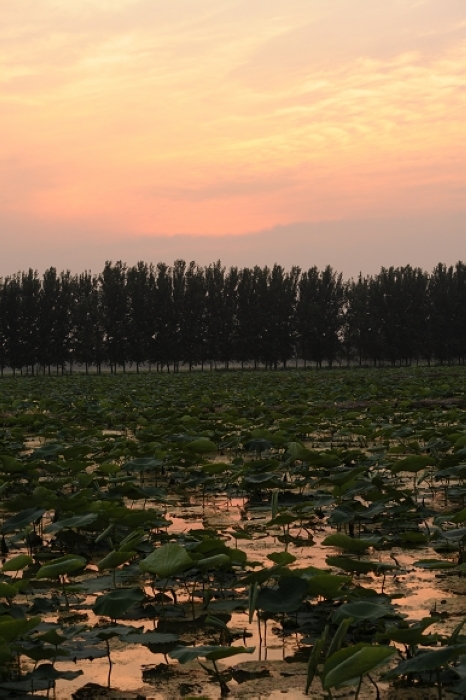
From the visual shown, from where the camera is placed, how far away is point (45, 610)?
3145mm

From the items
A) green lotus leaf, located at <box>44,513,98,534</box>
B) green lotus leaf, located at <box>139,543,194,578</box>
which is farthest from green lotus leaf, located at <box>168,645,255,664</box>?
green lotus leaf, located at <box>44,513,98,534</box>

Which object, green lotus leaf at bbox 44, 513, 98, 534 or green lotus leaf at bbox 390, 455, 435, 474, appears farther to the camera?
green lotus leaf at bbox 390, 455, 435, 474

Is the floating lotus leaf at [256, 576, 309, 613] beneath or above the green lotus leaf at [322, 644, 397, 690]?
beneath

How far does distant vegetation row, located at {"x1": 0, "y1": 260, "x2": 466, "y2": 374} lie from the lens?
55125 mm

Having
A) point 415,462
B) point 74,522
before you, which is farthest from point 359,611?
point 415,462

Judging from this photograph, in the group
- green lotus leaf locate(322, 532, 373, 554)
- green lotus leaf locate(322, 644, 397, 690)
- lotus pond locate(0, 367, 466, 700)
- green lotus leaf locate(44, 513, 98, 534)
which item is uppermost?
green lotus leaf locate(322, 644, 397, 690)

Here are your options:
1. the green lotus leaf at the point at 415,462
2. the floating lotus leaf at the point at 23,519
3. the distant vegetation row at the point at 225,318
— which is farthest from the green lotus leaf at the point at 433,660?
the distant vegetation row at the point at 225,318

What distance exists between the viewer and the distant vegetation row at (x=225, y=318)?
181 ft

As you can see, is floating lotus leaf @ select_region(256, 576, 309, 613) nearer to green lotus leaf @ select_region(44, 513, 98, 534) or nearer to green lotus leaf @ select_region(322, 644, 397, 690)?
green lotus leaf @ select_region(322, 644, 397, 690)

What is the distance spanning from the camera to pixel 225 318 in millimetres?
58875

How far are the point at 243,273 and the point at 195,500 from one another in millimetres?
57280

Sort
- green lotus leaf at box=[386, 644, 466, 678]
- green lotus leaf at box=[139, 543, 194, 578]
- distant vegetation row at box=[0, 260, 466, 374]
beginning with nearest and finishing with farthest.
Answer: green lotus leaf at box=[386, 644, 466, 678]
green lotus leaf at box=[139, 543, 194, 578]
distant vegetation row at box=[0, 260, 466, 374]

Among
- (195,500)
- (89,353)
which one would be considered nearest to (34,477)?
(195,500)

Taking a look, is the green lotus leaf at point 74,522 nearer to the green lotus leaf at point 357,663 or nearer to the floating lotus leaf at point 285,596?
the floating lotus leaf at point 285,596
